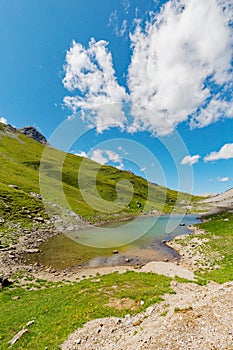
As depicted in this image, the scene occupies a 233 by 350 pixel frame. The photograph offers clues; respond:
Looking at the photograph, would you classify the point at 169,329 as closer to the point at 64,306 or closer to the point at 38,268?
the point at 64,306

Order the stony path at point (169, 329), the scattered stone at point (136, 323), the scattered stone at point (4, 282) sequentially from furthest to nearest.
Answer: the scattered stone at point (4, 282) < the scattered stone at point (136, 323) < the stony path at point (169, 329)

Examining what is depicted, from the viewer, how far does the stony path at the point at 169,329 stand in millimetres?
7441

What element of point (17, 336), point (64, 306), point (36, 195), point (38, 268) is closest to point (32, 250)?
point (38, 268)

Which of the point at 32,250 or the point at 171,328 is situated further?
the point at 32,250

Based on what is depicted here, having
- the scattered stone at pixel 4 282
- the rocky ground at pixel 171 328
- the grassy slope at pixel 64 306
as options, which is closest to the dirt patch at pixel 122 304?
the grassy slope at pixel 64 306

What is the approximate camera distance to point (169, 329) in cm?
825

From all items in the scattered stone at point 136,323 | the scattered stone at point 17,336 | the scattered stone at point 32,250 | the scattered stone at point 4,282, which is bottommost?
the scattered stone at point 4,282

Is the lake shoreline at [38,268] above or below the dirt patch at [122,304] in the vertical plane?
below

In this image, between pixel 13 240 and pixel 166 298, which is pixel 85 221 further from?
pixel 166 298

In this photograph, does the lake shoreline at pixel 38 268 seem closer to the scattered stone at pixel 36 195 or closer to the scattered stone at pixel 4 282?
the scattered stone at pixel 4 282

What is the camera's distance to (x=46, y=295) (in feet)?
54.0

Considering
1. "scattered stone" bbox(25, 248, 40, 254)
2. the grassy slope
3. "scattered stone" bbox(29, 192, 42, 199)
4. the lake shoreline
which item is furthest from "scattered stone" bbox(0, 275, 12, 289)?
"scattered stone" bbox(29, 192, 42, 199)

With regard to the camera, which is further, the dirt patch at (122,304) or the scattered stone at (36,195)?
the scattered stone at (36,195)

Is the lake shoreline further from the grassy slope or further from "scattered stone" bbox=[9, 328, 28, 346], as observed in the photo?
"scattered stone" bbox=[9, 328, 28, 346]
